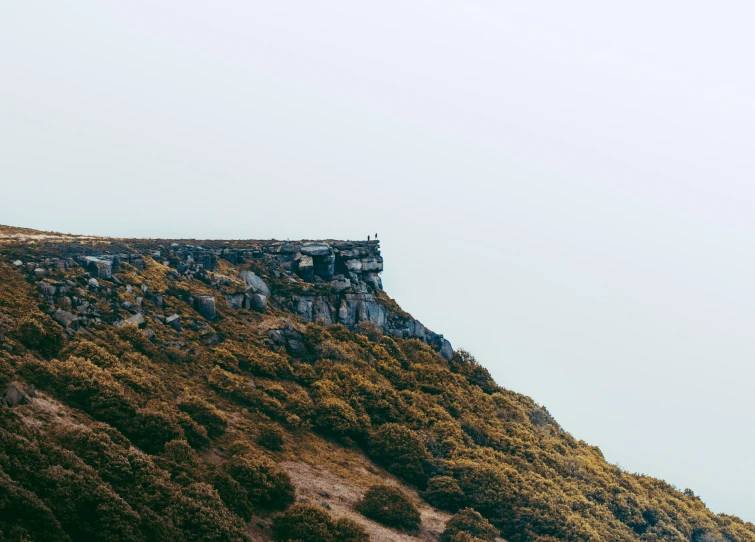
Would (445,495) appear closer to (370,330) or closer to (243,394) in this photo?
(243,394)

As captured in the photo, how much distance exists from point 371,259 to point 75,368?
162 ft

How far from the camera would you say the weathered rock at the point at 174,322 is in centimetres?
5859

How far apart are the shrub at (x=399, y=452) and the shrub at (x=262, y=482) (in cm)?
1519

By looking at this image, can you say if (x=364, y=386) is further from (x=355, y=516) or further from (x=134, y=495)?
(x=134, y=495)

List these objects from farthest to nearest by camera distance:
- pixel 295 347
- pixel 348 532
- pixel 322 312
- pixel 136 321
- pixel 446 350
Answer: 1. pixel 446 350
2. pixel 322 312
3. pixel 295 347
4. pixel 136 321
5. pixel 348 532

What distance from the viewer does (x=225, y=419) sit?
160 ft

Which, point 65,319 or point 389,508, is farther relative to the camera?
point 65,319

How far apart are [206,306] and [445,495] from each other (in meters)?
28.2

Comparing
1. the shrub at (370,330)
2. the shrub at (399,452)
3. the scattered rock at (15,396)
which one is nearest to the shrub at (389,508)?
the shrub at (399,452)

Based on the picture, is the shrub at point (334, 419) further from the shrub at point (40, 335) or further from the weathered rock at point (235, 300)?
the shrub at point (40, 335)

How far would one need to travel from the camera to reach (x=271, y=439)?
4859cm

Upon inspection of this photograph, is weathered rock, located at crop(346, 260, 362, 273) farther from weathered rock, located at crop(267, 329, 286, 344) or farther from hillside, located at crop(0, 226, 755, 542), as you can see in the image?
weathered rock, located at crop(267, 329, 286, 344)

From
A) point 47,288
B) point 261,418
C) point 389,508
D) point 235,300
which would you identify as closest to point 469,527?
point 389,508

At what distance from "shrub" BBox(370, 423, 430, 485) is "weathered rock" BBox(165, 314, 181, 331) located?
1954cm
